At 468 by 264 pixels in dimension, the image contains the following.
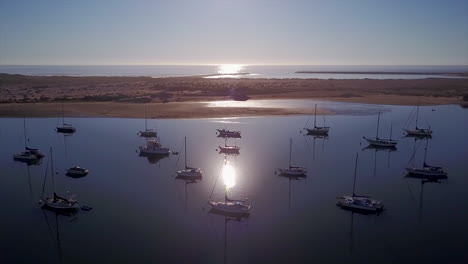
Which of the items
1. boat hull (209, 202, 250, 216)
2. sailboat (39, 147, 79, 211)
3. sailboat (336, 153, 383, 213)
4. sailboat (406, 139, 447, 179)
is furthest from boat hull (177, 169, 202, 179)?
sailboat (406, 139, 447, 179)

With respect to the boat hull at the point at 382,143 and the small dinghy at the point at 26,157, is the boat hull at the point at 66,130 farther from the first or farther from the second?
the boat hull at the point at 382,143

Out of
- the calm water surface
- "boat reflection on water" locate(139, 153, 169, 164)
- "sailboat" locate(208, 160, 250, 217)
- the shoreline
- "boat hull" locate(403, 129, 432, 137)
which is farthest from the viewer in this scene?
the shoreline

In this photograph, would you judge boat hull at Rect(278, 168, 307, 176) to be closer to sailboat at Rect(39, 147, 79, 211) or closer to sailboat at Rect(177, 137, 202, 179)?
sailboat at Rect(177, 137, 202, 179)

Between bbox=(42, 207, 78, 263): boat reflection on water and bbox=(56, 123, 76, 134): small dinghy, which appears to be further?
bbox=(56, 123, 76, 134): small dinghy

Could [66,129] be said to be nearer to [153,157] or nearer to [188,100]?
[153,157]

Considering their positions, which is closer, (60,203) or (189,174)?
(60,203)

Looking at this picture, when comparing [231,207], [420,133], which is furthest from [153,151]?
[420,133]
